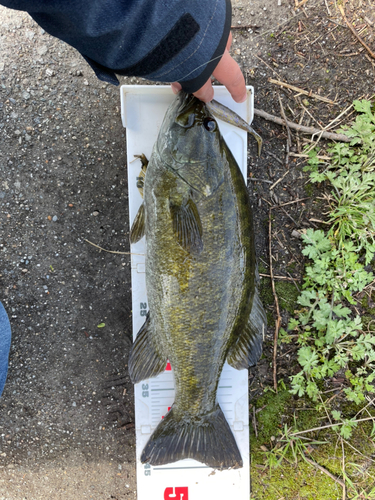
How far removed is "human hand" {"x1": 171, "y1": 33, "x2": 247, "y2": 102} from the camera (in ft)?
6.61

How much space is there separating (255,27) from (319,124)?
0.93 metres

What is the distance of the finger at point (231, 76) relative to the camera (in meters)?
2.04

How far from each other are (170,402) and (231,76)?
7.91 ft

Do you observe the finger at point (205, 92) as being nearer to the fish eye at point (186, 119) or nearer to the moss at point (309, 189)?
the fish eye at point (186, 119)

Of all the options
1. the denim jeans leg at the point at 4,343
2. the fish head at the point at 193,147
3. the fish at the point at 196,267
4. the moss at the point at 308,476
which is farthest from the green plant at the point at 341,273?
the denim jeans leg at the point at 4,343

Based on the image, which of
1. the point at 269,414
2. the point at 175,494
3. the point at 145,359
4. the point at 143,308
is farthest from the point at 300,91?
the point at 175,494

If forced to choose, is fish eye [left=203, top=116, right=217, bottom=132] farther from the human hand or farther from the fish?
the human hand

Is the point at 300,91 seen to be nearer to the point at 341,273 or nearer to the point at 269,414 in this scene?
the point at 341,273

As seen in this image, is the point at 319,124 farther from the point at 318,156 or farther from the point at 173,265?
the point at 173,265

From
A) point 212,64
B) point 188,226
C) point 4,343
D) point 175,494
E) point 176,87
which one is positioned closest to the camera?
point 212,64

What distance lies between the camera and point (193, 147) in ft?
6.44

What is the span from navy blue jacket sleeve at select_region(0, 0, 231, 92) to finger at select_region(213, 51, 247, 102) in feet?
1.15

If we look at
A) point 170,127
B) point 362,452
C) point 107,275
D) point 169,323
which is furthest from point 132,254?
point 362,452

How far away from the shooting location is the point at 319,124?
2621 mm
